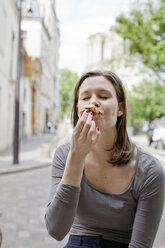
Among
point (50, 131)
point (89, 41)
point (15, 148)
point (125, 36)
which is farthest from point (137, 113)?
point (89, 41)

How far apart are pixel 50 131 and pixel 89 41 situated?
2684cm

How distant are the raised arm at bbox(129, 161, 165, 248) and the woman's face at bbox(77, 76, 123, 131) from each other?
0.36m

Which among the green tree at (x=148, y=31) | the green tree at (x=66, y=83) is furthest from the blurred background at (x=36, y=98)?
the green tree at (x=66, y=83)

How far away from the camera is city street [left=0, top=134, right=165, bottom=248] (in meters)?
3.84

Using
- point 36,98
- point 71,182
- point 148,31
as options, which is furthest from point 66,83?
point 71,182

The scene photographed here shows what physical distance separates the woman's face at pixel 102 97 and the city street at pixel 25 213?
1996 millimetres

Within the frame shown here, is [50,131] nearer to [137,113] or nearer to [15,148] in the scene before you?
[137,113]

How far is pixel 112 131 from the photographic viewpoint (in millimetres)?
1823

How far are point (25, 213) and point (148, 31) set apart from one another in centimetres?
1723

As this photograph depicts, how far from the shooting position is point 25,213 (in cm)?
507

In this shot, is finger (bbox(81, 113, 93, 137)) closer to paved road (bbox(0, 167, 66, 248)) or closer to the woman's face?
the woman's face

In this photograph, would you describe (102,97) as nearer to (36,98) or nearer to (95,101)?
(95,101)

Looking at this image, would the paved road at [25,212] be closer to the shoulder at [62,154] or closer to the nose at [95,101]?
the shoulder at [62,154]

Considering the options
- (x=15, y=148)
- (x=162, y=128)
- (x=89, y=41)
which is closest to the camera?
(x=15, y=148)
